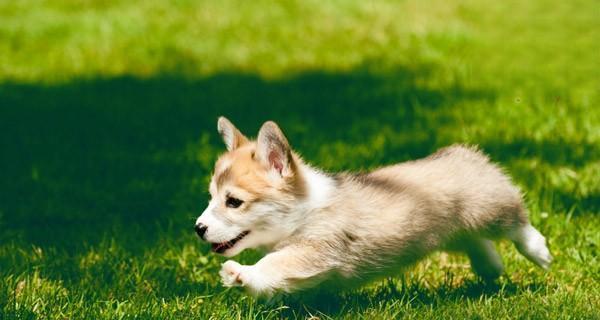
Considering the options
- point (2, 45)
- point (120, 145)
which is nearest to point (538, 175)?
point (120, 145)

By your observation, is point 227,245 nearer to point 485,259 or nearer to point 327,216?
point 327,216

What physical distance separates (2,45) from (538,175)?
603 cm

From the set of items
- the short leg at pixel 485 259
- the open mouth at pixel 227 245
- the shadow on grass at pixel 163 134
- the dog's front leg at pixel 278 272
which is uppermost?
the open mouth at pixel 227 245

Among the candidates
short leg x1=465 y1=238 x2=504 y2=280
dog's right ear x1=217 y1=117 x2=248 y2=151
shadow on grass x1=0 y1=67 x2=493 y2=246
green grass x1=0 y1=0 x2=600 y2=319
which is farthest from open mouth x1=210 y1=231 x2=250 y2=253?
shadow on grass x1=0 y1=67 x2=493 y2=246

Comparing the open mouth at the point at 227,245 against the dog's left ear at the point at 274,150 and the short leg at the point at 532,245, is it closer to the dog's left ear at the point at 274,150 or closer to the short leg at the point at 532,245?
the dog's left ear at the point at 274,150

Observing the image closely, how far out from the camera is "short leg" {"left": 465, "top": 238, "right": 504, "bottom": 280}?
15.3 feet

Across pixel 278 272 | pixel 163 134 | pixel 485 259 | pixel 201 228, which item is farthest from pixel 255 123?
pixel 278 272

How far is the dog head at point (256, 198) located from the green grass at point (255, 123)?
0.32 m

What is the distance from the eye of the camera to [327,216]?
4168mm

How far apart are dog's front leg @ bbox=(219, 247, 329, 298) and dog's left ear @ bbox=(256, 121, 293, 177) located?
35 cm

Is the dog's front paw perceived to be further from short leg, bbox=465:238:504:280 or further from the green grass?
short leg, bbox=465:238:504:280

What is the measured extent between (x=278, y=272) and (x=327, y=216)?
0.38 metres

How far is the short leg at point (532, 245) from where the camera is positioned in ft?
15.3

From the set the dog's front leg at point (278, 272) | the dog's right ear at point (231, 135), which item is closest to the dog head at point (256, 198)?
the dog's front leg at point (278, 272)
